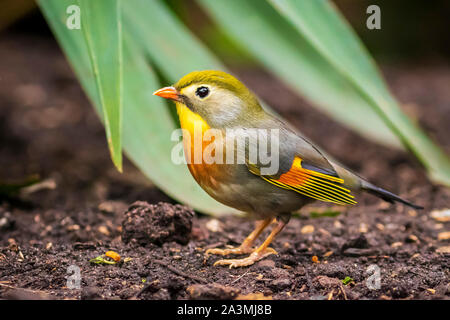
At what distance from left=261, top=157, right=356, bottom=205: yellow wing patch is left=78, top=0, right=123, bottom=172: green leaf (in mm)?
821

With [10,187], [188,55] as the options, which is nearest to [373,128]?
[188,55]

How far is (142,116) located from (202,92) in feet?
2.51

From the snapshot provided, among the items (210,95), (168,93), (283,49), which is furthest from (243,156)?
(283,49)

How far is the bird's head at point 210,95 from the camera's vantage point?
3.17 meters

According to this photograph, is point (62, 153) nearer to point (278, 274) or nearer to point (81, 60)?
point (81, 60)

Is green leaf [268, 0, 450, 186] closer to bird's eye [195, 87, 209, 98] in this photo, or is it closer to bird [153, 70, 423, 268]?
bird [153, 70, 423, 268]

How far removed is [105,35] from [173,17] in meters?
1.30

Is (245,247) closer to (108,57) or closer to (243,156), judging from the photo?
(243,156)

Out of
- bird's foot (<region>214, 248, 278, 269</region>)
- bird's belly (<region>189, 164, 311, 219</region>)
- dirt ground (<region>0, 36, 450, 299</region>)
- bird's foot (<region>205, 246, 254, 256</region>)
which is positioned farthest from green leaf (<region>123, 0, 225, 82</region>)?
bird's foot (<region>214, 248, 278, 269</region>)

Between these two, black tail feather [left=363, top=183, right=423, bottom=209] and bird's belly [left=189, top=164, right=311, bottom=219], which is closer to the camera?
bird's belly [left=189, top=164, right=311, bottom=219]

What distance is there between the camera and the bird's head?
317 cm

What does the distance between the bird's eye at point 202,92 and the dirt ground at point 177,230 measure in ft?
2.22

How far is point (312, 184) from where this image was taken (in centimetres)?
324

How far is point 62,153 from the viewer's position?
545 cm
